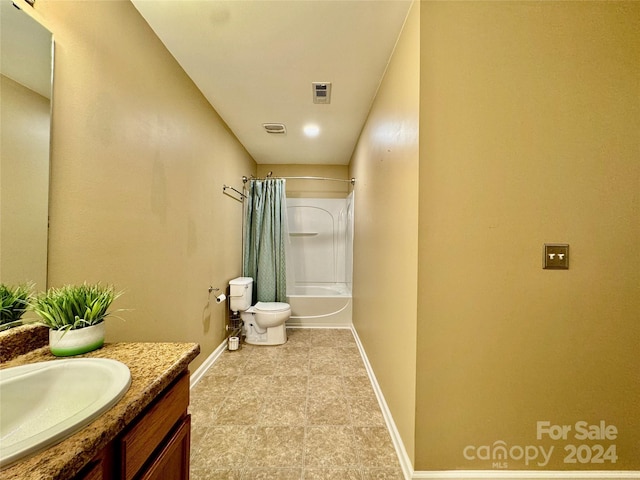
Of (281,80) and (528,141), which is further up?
(281,80)

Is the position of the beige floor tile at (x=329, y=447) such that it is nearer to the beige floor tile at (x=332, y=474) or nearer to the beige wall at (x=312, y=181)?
the beige floor tile at (x=332, y=474)

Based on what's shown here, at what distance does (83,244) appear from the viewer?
107 cm

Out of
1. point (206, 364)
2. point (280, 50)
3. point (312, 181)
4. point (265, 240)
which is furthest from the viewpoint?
point (312, 181)

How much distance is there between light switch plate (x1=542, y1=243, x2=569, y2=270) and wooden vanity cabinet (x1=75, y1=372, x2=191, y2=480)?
1.58m

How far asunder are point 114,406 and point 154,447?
0.24m

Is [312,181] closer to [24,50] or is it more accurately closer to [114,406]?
[24,50]

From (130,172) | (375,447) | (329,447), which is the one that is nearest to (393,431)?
(375,447)

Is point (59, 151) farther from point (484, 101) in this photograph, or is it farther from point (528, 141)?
point (528, 141)

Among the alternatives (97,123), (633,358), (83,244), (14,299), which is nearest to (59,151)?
(97,123)

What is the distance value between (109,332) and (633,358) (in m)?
2.47

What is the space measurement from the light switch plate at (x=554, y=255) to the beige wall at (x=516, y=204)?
3 cm

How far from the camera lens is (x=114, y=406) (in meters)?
0.58

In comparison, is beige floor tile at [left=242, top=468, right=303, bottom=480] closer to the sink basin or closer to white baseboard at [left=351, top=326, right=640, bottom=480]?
white baseboard at [left=351, top=326, right=640, bottom=480]

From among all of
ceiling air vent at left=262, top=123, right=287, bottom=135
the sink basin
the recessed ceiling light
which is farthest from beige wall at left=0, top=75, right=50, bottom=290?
the recessed ceiling light
